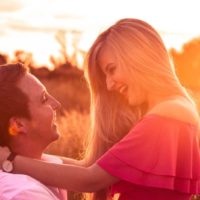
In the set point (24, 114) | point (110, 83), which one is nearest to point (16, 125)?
point (24, 114)

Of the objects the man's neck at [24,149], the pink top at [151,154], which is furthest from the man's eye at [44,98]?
the pink top at [151,154]

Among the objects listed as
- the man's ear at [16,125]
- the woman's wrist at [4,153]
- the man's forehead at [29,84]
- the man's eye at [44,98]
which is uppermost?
the man's forehead at [29,84]

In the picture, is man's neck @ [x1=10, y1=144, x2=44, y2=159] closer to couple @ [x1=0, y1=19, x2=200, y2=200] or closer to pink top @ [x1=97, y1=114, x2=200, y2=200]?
couple @ [x1=0, y1=19, x2=200, y2=200]

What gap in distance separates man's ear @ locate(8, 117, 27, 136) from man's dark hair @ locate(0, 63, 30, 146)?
19mm

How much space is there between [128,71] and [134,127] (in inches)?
16.8

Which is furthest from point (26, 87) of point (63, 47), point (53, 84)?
point (53, 84)

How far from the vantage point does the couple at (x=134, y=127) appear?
408 centimetres

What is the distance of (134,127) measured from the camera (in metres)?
4.21

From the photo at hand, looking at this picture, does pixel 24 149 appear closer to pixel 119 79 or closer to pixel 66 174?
pixel 66 174

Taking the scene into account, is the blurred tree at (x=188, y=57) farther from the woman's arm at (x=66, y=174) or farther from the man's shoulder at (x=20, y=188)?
the man's shoulder at (x=20, y=188)

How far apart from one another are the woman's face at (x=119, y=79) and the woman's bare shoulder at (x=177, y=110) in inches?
10.8

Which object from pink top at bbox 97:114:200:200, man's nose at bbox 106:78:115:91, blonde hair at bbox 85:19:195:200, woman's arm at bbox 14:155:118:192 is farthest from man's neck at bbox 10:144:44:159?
blonde hair at bbox 85:19:195:200

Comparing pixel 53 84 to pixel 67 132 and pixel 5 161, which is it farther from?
pixel 5 161

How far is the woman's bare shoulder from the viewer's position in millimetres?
4125
